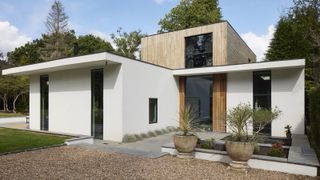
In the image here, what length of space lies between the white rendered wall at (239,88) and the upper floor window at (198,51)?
179 centimetres

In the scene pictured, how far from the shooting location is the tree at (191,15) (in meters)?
31.5

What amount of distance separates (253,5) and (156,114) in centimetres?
945

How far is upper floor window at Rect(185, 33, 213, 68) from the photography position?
15891mm

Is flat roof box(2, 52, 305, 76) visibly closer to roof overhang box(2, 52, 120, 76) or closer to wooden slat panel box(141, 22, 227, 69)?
roof overhang box(2, 52, 120, 76)

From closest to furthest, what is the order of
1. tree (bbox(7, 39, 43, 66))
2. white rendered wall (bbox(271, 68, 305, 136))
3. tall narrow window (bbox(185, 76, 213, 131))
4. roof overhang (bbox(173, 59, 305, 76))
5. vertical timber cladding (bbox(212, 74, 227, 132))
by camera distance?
roof overhang (bbox(173, 59, 305, 76)) → white rendered wall (bbox(271, 68, 305, 136)) → vertical timber cladding (bbox(212, 74, 227, 132)) → tall narrow window (bbox(185, 76, 213, 131)) → tree (bbox(7, 39, 43, 66))

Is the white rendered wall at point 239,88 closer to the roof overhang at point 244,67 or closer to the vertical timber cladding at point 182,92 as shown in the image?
the roof overhang at point 244,67

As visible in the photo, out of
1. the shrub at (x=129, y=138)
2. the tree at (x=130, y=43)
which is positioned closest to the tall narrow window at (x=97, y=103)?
the shrub at (x=129, y=138)

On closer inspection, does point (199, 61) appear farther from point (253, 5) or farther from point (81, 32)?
point (81, 32)

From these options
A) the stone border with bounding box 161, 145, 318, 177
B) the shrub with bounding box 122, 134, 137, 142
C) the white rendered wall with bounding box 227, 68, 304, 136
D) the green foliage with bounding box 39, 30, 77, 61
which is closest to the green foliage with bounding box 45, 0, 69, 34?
the green foliage with bounding box 39, 30, 77, 61

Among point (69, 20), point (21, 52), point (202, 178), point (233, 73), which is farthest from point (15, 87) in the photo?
point (202, 178)

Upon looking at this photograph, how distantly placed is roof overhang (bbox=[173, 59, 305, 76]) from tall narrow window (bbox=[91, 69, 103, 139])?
473 cm

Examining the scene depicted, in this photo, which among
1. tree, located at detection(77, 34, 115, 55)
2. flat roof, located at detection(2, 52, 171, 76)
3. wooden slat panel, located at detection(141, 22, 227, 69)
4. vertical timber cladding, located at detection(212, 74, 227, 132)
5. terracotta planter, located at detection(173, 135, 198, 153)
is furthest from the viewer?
tree, located at detection(77, 34, 115, 55)

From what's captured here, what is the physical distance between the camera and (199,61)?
53.2 feet

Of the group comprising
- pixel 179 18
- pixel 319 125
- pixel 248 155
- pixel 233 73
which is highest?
pixel 179 18
